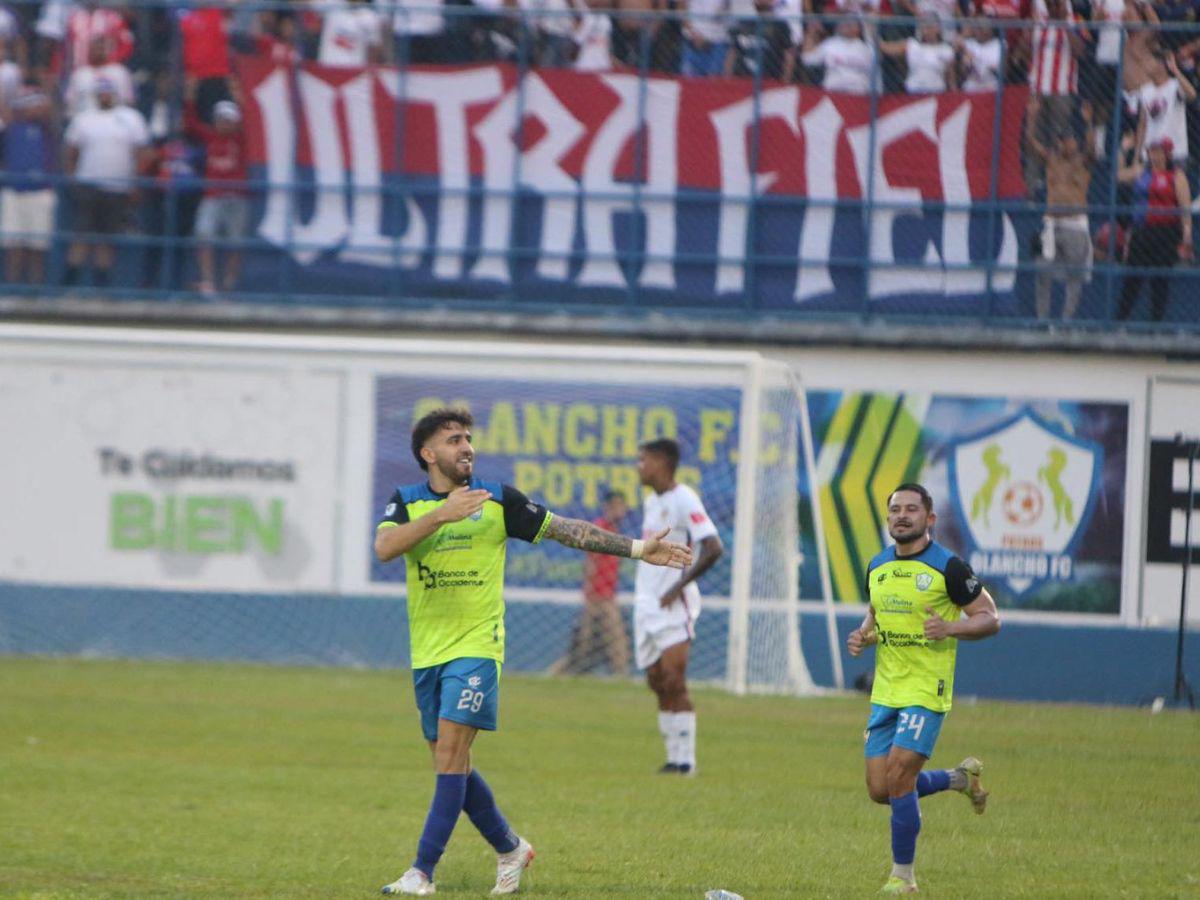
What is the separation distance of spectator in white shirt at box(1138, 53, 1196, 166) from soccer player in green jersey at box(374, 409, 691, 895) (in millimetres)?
13015

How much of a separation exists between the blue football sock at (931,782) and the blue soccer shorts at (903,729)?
285 mm

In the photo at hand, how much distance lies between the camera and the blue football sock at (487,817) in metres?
7.90

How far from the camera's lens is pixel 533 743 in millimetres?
14211

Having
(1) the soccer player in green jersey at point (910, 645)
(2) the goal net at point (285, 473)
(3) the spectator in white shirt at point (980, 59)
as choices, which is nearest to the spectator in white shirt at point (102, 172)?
(2) the goal net at point (285, 473)

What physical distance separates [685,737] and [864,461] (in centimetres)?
791

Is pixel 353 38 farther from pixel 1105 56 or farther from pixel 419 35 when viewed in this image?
pixel 1105 56

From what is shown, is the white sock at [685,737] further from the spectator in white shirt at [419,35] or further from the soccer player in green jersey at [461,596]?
the spectator in white shirt at [419,35]

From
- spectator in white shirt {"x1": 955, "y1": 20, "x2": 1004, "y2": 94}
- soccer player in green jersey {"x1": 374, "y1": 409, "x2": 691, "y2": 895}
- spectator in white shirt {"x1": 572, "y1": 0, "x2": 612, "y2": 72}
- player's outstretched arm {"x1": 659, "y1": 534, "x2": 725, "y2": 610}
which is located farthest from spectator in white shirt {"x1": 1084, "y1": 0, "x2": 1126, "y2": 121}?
soccer player in green jersey {"x1": 374, "y1": 409, "x2": 691, "y2": 895}

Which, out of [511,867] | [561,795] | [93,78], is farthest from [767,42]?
[511,867]

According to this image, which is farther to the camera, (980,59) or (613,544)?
(980,59)

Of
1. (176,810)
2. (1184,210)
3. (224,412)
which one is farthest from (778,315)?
(176,810)

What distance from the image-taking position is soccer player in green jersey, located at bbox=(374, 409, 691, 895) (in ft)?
25.4

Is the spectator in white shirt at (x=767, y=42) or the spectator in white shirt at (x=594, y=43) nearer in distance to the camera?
the spectator in white shirt at (x=767, y=42)

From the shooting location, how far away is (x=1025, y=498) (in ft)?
64.5
